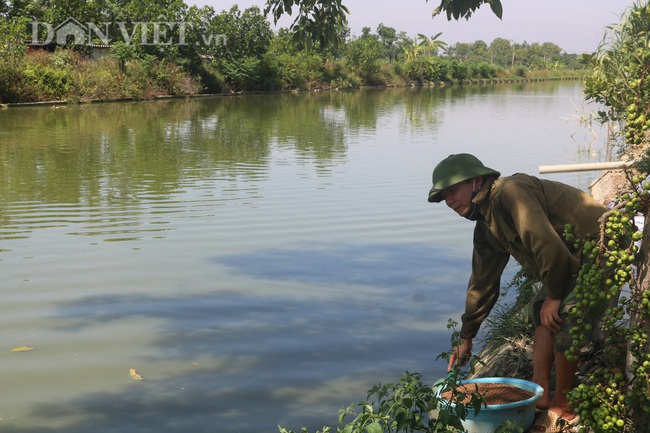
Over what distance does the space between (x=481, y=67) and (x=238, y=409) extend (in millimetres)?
84193

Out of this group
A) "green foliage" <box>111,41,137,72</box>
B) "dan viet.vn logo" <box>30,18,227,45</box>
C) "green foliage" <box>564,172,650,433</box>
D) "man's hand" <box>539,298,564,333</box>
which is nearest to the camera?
"green foliage" <box>564,172,650,433</box>

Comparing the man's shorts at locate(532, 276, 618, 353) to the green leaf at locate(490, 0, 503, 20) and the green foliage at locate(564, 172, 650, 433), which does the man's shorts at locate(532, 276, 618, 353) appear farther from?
the green leaf at locate(490, 0, 503, 20)

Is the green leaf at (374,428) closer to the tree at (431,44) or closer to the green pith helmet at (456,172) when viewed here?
the green pith helmet at (456,172)

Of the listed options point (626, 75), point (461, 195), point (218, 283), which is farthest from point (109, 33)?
point (461, 195)

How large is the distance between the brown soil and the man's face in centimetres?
78

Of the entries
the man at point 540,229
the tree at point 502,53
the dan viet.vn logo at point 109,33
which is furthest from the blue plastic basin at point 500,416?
the tree at point 502,53

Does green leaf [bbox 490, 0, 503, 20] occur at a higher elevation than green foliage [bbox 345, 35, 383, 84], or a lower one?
lower

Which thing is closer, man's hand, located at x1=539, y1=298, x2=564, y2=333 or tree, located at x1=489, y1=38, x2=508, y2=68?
man's hand, located at x1=539, y1=298, x2=564, y2=333

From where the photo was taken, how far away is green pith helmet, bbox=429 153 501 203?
3.54m

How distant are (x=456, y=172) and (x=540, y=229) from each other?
48 centimetres

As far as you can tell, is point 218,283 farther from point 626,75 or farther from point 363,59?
point 363,59

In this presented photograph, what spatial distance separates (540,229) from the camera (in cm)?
329

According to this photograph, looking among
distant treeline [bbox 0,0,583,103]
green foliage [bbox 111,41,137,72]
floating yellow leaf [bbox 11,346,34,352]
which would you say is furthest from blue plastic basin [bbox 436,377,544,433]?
green foliage [bbox 111,41,137,72]

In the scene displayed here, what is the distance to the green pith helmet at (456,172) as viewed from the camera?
3535mm
